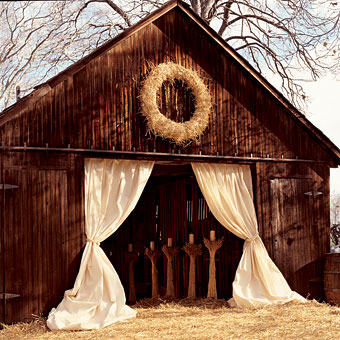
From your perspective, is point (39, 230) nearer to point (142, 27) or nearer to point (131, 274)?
point (142, 27)

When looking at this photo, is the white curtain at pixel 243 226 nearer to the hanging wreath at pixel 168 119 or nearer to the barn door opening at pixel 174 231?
the barn door opening at pixel 174 231

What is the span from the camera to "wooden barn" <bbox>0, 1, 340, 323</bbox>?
7199 mm

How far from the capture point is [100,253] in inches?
299

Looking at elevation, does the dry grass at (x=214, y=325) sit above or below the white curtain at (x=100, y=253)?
below

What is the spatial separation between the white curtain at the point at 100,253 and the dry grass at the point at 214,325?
0.72ft

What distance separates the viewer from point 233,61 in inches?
356

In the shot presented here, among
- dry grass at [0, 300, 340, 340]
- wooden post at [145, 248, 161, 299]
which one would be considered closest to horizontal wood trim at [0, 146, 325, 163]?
dry grass at [0, 300, 340, 340]

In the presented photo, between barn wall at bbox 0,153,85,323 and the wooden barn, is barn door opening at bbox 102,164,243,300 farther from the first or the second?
barn wall at bbox 0,153,85,323

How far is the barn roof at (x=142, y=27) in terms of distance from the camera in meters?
7.26

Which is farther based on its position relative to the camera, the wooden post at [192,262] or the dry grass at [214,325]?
the wooden post at [192,262]

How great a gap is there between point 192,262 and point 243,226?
1.38 m

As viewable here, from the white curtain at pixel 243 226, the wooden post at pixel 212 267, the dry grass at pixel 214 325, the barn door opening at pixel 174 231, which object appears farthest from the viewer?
the barn door opening at pixel 174 231

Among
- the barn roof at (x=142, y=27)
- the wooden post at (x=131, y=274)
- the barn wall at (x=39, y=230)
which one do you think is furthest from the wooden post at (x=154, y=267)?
the barn roof at (x=142, y=27)

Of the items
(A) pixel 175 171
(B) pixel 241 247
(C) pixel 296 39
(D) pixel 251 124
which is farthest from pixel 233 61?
(C) pixel 296 39
